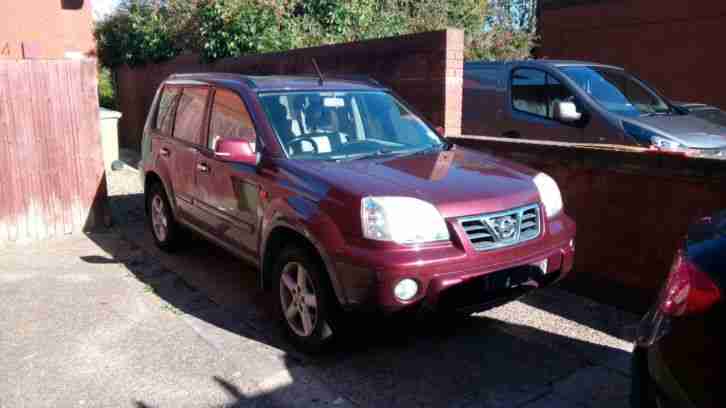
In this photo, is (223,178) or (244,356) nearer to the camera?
(244,356)

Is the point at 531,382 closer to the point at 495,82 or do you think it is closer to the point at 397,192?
the point at 397,192

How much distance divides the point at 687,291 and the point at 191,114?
4.62 metres

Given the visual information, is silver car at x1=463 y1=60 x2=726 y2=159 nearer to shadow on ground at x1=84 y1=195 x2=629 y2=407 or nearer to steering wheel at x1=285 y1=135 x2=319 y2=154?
shadow on ground at x1=84 y1=195 x2=629 y2=407

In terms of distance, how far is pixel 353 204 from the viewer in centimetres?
363

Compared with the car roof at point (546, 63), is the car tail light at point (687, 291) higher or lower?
lower

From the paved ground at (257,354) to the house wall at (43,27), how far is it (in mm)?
10043

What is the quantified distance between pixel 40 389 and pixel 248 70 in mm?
7645

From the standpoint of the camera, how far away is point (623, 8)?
13.5m

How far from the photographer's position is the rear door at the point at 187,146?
5555 millimetres

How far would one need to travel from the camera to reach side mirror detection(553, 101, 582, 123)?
712 cm

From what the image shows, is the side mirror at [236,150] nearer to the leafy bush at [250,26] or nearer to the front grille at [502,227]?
the front grille at [502,227]

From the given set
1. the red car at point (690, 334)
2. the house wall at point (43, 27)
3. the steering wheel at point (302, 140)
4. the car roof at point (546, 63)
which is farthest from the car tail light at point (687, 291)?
the house wall at point (43, 27)

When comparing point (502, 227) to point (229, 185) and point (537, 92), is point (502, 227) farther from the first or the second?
point (537, 92)

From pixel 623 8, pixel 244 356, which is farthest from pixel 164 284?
pixel 623 8
